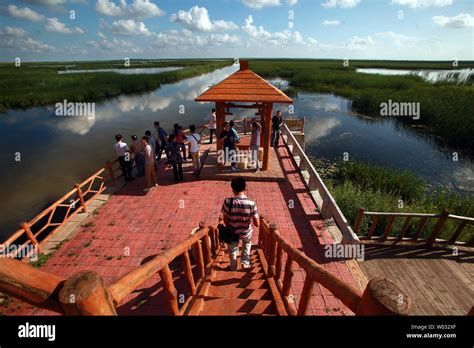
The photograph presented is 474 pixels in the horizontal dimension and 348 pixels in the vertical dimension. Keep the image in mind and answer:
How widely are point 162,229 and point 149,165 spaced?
2647 mm

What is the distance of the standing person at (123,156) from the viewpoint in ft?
28.3

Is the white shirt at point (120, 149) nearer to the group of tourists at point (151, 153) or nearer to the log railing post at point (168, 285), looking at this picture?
the group of tourists at point (151, 153)

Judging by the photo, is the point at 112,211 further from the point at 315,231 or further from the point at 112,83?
the point at 112,83

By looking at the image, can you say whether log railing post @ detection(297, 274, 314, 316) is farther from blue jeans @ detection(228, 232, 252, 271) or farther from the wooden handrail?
blue jeans @ detection(228, 232, 252, 271)

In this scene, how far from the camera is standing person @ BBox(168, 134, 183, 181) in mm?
8773

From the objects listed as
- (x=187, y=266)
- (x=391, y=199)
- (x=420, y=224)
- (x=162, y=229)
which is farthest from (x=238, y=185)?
(x=391, y=199)

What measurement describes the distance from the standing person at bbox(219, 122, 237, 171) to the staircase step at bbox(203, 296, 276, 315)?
6662mm

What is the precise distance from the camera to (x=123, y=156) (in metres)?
8.80

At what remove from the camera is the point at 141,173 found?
9.75m

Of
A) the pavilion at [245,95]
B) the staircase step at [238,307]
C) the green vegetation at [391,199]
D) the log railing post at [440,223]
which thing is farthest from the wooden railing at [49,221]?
the log railing post at [440,223]

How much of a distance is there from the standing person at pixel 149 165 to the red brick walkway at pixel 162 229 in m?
0.30
